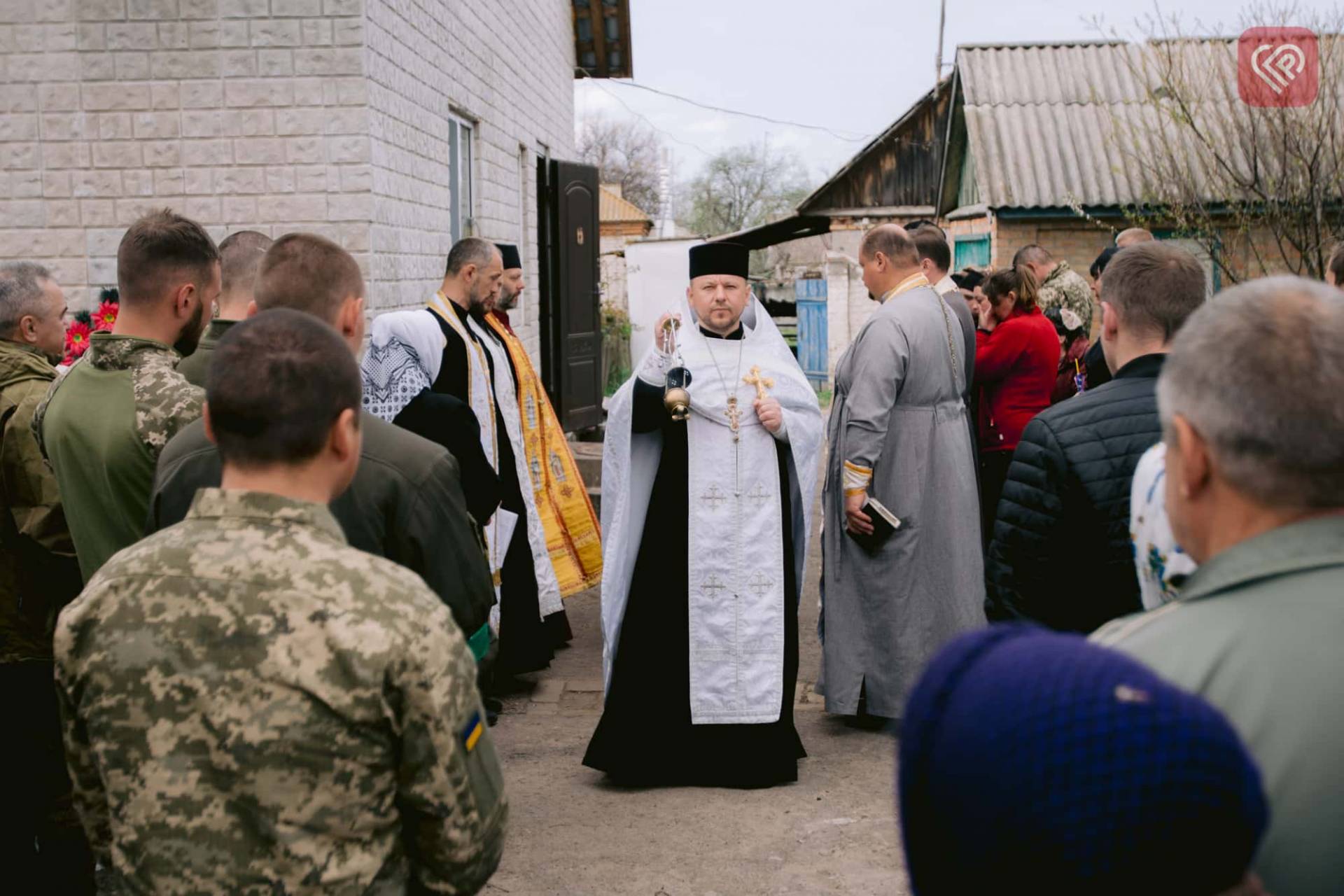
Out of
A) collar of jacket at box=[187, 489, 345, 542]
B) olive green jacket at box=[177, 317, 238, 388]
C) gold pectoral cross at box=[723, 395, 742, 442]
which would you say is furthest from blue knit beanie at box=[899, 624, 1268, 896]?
gold pectoral cross at box=[723, 395, 742, 442]

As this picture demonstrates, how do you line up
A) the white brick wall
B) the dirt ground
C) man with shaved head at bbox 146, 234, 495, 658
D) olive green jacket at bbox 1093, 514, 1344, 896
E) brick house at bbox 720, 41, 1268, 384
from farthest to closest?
brick house at bbox 720, 41, 1268, 384, the white brick wall, the dirt ground, man with shaved head at bbox 146, 234, 495, 658, olive green jacket at bbox 1093, 514, 1344, 896

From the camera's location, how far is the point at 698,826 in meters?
4.56

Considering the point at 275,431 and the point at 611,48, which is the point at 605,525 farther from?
the point at 611,48

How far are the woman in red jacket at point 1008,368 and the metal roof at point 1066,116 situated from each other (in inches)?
283

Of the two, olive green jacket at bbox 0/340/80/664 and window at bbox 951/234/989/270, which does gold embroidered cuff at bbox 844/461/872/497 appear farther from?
window at bbox 951/234/989/270

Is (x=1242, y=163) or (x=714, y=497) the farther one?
(x=1242, y=163)

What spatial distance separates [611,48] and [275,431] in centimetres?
1488

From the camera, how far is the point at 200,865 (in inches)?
73.4

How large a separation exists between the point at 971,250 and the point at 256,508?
16.0 meters

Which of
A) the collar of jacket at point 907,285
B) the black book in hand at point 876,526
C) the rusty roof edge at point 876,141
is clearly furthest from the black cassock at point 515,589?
the rusty roof edge at point 876,141

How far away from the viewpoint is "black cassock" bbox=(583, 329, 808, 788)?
493 cm

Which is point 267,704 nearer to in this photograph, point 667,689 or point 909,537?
point 667,689

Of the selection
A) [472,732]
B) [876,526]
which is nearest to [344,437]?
[472,732]

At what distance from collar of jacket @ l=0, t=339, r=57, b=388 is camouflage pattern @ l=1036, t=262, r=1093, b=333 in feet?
16.8
